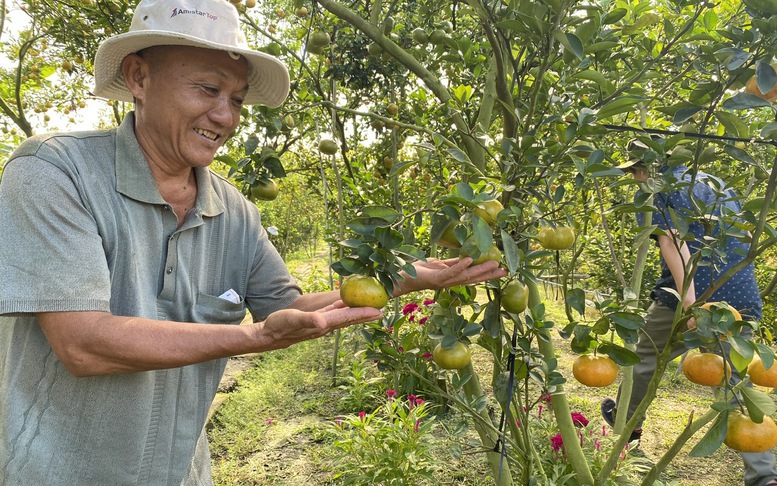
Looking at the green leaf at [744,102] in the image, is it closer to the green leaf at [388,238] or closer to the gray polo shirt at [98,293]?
the green leaf at [388,238]

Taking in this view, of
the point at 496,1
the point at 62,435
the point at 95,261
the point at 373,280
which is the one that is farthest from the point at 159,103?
the point at 496,1

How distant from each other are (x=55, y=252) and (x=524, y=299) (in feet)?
3.65

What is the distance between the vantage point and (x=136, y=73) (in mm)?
1326

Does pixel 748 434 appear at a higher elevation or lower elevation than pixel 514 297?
lower

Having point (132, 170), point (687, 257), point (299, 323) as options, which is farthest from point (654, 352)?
point (132, 170)

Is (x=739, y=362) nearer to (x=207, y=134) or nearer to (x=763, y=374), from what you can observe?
(x=763, y=374)

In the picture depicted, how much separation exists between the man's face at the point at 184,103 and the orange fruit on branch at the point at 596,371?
120 cm

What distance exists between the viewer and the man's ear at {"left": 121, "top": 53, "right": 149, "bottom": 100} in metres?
1.31

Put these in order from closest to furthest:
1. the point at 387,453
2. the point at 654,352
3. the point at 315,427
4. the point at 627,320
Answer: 1. the point at 627,320
2. the point at 387,453
3. the point at 654,352
4. the point at 315,427

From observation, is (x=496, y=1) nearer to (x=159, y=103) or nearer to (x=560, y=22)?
(x=560, y=22)

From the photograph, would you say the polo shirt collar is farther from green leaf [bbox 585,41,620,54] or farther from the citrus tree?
green leaf [bbox 585,41,620,54]

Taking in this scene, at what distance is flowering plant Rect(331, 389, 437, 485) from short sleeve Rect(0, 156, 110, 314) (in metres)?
1.77

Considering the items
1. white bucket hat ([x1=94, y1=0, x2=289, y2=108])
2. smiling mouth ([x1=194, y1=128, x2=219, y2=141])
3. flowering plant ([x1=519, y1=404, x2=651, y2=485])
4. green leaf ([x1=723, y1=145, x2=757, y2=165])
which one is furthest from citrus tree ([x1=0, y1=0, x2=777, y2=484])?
white bucket hat ([x1=94, y1=0, x2=289, y2=108])

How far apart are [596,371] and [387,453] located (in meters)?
1.42
